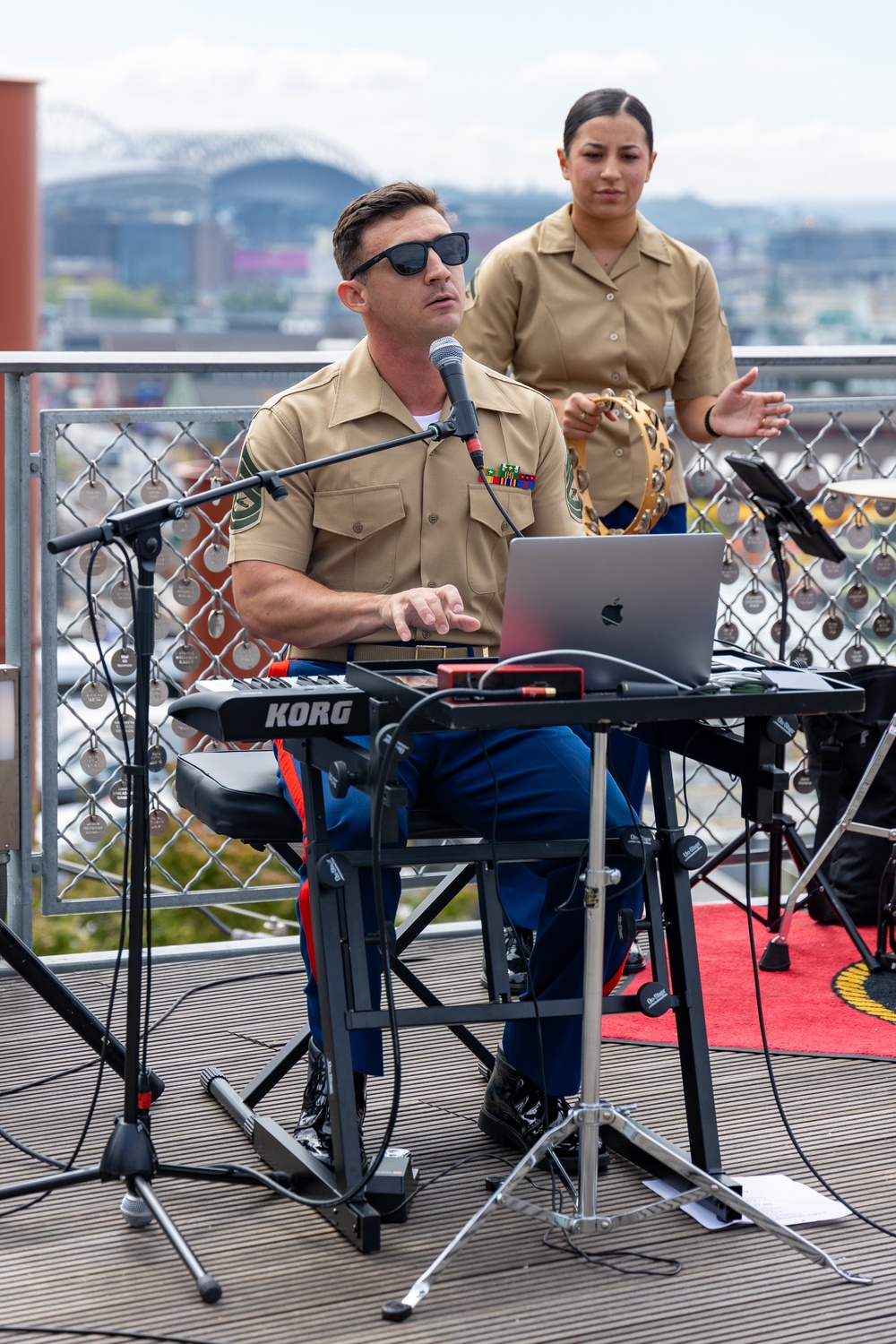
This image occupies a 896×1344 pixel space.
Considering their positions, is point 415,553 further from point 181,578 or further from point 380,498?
point 181,578

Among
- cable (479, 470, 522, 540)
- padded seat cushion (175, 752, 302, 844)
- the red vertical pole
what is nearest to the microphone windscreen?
cable (479, 470, 522, 540)

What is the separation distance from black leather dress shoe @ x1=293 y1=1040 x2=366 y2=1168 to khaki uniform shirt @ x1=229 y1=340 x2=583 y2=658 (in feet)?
2.12

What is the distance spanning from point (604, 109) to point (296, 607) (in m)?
1.35

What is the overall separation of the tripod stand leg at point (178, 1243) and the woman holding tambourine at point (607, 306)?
1569 millimetres

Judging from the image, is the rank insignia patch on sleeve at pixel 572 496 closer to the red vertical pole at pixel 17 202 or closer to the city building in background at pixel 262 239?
the red vertical pole at pixel 17 202

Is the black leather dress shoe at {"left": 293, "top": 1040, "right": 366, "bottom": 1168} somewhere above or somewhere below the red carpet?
above

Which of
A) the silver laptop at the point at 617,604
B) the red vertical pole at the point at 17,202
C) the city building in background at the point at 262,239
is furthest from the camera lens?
the city building in background at the point at 262,239

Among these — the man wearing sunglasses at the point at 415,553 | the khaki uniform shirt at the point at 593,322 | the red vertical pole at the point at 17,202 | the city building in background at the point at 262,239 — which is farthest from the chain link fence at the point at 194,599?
the city building in background at the point at 262,239

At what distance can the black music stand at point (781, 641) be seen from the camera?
2.87 meters

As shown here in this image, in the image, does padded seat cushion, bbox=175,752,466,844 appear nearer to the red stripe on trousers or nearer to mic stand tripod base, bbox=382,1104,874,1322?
the red stripe on trousers

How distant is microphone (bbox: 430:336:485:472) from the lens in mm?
1896

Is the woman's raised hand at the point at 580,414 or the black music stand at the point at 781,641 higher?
the woman's raised hand at the point at 580,414

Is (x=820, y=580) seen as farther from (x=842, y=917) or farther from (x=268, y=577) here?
(x=268, y=577)

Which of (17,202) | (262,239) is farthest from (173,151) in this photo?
(17,202)
